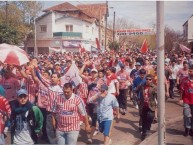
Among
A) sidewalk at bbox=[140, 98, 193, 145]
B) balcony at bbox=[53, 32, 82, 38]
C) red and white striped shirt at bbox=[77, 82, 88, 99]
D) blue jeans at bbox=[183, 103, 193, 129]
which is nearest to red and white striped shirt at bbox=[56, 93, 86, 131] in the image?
sidewalk at bbox=[140, 98, 193, 145]

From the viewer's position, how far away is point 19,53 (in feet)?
23.6

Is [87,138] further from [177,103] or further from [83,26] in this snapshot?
[83,26]

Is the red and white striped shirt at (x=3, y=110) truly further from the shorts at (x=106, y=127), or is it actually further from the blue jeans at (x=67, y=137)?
the shorts at (x=106, y=127)

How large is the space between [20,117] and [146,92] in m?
3.70

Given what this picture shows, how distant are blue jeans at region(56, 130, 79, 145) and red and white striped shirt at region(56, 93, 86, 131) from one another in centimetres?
7

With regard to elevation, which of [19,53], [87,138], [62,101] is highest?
[19,53]

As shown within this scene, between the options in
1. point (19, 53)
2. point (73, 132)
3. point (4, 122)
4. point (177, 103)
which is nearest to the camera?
point (4, 122)

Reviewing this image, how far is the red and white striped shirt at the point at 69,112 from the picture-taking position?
5.82 m

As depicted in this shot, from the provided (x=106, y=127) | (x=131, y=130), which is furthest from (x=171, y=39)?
(x=106, y=127)

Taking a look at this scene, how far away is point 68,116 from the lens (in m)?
5.85

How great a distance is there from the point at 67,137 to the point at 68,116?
1.21ft

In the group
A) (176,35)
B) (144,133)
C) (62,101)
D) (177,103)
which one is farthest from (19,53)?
(176,35)

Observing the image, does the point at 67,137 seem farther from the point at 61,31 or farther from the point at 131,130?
the point at 61,31

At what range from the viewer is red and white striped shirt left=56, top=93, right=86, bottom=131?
5.82 metres
